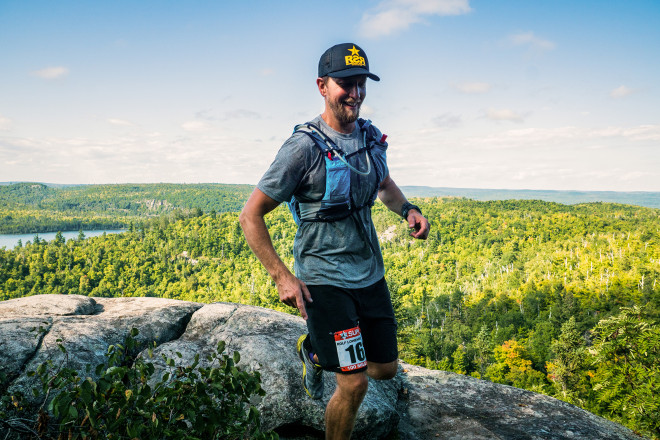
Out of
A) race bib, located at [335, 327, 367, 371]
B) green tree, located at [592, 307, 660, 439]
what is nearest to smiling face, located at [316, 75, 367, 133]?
race bib, located at [335, 327, 367, 371]

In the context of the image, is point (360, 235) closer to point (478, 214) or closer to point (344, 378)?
point (344, 378)

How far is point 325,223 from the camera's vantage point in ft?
10.3

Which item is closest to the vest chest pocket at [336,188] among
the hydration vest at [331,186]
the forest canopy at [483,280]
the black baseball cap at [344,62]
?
the hydration vest at [331,186]

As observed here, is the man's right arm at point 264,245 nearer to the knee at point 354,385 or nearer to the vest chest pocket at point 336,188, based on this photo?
the vest chest pocket at point 336,188

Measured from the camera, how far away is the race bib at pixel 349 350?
119 inches

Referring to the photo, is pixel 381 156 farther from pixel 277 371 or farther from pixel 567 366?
pixel 567 366

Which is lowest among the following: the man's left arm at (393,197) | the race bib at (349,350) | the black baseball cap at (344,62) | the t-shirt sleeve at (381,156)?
the race bib at (349,350)

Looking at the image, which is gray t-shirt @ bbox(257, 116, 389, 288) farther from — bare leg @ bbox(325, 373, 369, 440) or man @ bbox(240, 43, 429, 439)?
bare leg @ bbox(325, 373, 369, 440)

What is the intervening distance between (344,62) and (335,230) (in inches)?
48.6

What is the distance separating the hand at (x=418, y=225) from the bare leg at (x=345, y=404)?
1.18m

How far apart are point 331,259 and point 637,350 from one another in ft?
16.9

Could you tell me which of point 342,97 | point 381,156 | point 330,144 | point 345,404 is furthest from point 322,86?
point 345,404

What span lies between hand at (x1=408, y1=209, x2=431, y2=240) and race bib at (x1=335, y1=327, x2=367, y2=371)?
3.05ft

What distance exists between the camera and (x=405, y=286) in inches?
5133
